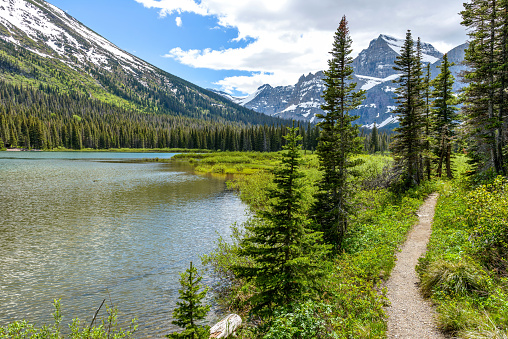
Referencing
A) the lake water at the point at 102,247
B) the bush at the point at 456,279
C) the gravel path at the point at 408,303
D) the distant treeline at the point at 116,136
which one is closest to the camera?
the gravel path at the point at 408,303

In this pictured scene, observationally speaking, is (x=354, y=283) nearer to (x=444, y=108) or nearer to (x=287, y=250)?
(x=287, y=250)

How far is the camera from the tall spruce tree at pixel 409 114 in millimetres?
29047

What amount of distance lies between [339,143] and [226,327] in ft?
43.2

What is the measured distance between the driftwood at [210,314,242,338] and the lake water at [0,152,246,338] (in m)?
2.48

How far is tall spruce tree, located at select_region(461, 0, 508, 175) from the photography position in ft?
66.5

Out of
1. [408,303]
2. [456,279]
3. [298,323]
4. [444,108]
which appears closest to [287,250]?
[298,323]

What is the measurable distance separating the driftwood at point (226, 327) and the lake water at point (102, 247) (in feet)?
8.12

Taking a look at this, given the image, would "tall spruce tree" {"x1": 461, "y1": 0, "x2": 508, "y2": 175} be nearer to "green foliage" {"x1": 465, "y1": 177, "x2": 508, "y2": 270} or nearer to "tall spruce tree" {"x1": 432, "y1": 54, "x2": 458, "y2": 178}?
"tall spruce tree" {"x1": 432, "y1": 54, "x2": 458, "y2": 178}

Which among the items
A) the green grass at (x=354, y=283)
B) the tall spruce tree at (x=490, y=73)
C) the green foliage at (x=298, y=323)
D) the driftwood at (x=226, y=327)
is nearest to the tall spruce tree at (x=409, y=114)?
the tall spruce tree at (x=490, y=73)

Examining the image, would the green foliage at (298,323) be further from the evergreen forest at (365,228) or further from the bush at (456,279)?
the bush at (456,279)

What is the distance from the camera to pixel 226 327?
9.63 m

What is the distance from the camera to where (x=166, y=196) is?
37469mm

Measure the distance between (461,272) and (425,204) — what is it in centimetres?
1767

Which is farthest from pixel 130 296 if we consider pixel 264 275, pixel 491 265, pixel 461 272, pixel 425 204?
pixel 425 204
